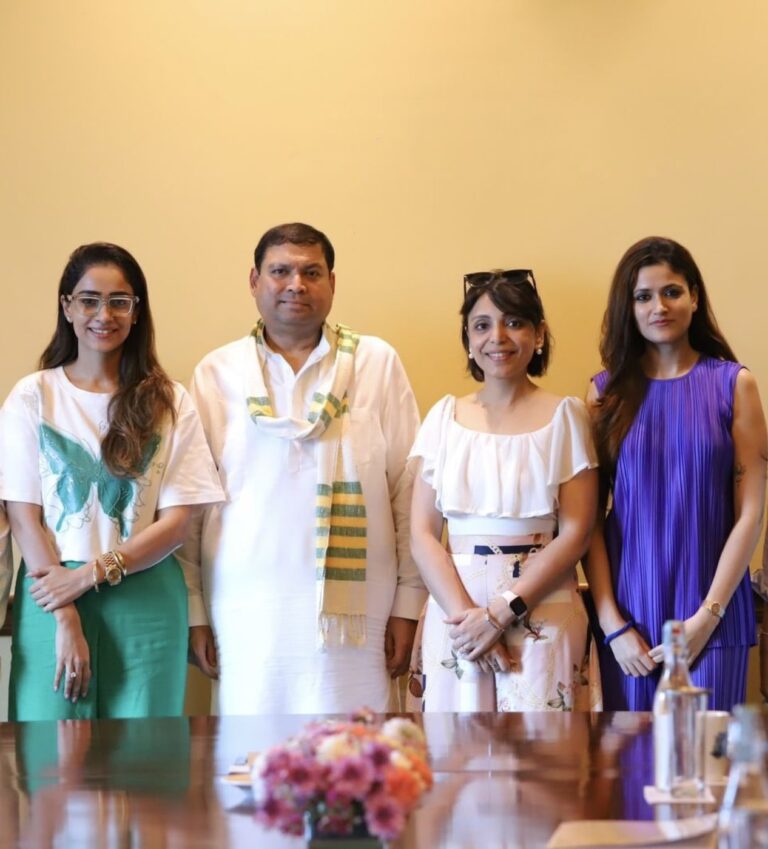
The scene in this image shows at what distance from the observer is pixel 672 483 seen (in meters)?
3.07

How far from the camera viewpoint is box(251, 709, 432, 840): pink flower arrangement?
1.36 meters

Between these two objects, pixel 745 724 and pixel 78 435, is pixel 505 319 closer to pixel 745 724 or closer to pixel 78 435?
pixel 78 435

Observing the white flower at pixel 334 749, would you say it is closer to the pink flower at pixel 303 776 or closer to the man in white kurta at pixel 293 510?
the pink flower at pixel 303 776

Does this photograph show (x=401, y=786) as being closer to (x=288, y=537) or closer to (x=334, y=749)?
(x=334, y=749)

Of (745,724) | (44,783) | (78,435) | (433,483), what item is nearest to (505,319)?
(433,483)

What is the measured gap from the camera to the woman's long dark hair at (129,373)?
3.19 metres

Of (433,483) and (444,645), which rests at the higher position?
(433,483)

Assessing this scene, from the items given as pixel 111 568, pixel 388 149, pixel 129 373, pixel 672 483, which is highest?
pixel 388 149

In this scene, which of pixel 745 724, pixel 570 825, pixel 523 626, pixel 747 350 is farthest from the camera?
pixel 747 350

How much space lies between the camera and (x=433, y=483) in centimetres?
318

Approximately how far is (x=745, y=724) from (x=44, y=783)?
1.07m

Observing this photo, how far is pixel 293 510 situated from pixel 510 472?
601 millimetres

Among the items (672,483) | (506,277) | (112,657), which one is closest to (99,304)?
(112,657)

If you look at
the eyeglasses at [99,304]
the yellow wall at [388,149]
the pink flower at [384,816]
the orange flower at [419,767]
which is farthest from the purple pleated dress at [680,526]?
the pink flower at [384,816]
